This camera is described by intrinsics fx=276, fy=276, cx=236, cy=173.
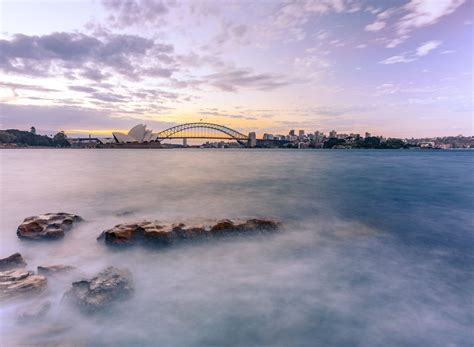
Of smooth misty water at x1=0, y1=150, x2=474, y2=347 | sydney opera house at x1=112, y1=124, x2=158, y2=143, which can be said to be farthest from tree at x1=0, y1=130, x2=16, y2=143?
smooth misty water at x1=0, y1=150, x2=474, y2=347

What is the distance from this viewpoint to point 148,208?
9047 mm

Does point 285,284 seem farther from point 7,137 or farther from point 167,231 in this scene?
point 7,137

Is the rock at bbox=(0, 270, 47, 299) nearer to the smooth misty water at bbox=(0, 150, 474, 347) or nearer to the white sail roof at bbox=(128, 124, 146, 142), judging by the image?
the smooth misty water at bbox=(0, 150, 474, 347)

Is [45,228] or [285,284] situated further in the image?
[45,228]

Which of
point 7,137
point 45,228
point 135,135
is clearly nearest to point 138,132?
point 135,135

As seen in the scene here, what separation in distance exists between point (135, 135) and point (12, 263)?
92.3 m

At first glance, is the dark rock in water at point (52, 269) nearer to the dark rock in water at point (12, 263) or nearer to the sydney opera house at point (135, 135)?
the dark rock in water at point (12, 263)

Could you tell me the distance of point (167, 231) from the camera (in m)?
5.54

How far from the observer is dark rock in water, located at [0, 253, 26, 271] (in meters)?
4.25

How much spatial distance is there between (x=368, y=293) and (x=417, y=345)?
3.02ft

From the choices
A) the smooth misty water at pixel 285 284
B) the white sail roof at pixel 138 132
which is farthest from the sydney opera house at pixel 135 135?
the smooth misty water at pixel 285 284

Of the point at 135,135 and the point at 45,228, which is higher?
the point at 135,135

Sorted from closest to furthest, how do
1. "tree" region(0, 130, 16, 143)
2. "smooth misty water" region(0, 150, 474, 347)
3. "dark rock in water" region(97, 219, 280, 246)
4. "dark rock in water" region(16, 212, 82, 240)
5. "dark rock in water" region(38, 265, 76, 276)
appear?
"smooth misty water" region(0, 150, 474, 347) < "dark rock in water" region(38, 265, 76, 276) < "dark rock in water" region(97, 219, 280, 246) < "dark rock in water" region(16, 212, 82, 240) < "tree" region(0, 130, 16, 143)

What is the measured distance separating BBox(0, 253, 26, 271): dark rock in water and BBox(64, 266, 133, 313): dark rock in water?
1402 mm
